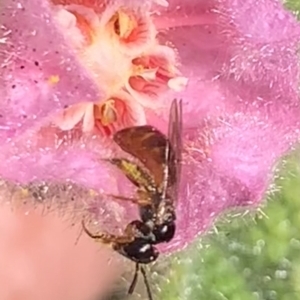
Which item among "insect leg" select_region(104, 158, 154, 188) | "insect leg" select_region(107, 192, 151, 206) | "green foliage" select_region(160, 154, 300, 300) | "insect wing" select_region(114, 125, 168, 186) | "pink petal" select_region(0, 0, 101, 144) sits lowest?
"green foliage" select_region(160, 154, 300, 300)

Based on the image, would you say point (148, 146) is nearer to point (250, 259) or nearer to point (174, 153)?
point (174, 153)

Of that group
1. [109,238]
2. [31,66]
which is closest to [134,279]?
[109,238]

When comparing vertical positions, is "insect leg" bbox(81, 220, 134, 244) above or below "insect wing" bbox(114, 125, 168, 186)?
below

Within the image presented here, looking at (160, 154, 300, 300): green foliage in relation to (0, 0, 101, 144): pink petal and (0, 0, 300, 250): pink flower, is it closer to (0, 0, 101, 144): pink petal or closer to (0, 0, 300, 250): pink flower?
(0, 0, 300, 250): pink flower

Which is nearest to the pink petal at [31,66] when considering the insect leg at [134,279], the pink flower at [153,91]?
the pink flower at [153,91]

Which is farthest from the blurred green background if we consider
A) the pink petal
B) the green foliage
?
the pink petal
